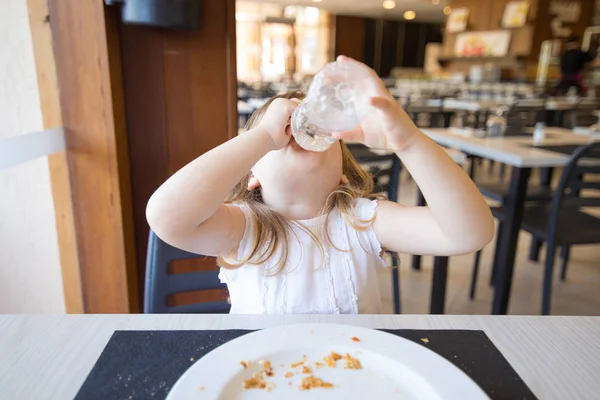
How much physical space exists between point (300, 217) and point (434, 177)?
0.32 m

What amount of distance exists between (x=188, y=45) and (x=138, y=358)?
4.04ft

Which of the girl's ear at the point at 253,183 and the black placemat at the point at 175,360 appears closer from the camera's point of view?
the black placemat at the point at 175,360

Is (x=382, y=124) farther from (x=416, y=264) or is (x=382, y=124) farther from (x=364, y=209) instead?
(x=416, y=264)

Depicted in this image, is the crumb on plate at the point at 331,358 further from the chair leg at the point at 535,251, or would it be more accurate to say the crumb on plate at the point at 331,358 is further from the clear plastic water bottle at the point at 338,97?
the chair leg at the point at 535,251

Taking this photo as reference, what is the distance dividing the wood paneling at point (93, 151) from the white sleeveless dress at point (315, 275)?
29.1 inches

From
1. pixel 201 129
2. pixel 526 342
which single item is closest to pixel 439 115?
pixel 201 129

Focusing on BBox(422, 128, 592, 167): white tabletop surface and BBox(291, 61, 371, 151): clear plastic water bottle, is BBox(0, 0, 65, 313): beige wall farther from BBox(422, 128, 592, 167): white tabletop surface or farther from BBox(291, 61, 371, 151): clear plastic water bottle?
BBox(422, 128, 592, 167): white tabletop surface

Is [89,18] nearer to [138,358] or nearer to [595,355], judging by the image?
[138,358]

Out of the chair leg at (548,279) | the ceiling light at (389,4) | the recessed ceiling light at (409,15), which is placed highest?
the ceiling light at (389,4)

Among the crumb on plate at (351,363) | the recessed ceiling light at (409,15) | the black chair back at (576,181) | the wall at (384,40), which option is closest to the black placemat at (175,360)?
the crumb on plate at (351,363)

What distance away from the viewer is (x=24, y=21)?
1.33m

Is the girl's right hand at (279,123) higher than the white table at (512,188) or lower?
higher

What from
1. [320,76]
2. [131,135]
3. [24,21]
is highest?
[24,21]

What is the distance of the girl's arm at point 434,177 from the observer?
66cm
